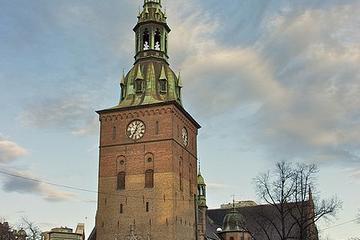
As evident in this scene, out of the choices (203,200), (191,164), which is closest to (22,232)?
(203,200)

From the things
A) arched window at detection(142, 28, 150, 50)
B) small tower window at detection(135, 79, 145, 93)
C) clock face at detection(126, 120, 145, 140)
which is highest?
arched window at detection(142, 28, 150, 50)

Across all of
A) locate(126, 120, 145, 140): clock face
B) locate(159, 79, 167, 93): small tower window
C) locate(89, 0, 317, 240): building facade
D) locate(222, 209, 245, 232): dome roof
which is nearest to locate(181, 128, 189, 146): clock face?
locate(89, 0, 317, 240): building facade

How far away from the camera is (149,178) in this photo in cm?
5112

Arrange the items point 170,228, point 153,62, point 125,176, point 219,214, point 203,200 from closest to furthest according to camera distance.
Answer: point 170,228
point 125,176
point 153,62
point 203,200
point 219,214

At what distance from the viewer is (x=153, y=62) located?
55656 mm

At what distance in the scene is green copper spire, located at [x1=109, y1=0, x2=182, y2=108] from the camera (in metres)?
54.6

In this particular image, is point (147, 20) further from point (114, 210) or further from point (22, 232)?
point (22, 232)

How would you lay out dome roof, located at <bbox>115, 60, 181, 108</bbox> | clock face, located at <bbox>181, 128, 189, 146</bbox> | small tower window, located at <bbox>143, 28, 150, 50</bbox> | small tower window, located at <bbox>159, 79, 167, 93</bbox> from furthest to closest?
small tower window, located at <bbox>143, 28, 150, 50</bbox>, clock face, located at <bbox>181, 128, 189, 146</bbox>, small tower window, located at <bbox>159, 79, 167, 93</bbox>, dome roof, located at <bbox>115, 60, 181, 108</bbox>

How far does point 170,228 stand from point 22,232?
3360 cm

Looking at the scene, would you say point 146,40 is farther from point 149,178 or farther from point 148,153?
point 149,178

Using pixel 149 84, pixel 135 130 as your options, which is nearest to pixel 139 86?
pixel 149 84

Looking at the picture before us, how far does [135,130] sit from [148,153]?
2.91 meters

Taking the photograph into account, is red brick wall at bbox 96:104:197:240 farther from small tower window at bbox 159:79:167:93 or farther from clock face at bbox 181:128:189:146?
small tower window at bbox 159:79:167:93

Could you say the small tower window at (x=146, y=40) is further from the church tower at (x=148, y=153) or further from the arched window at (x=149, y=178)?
the arched window at (x=149, y=178)
